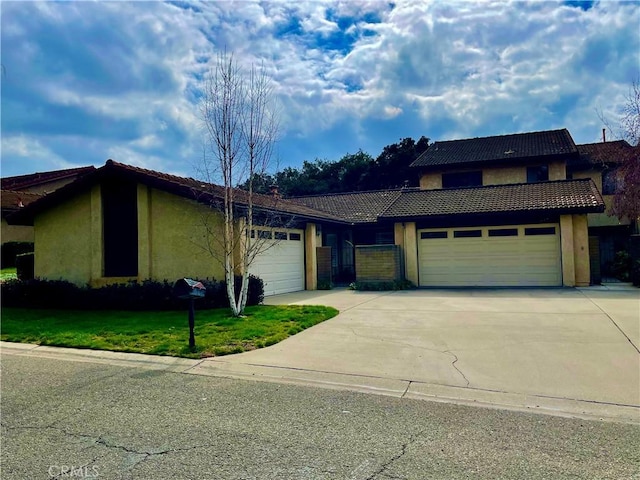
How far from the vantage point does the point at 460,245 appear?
18438 mm

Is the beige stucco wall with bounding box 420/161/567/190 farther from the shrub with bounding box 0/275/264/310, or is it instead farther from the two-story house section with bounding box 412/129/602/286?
the shrub with bounding box 0/275/264/310

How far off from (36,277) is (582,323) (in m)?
16.8

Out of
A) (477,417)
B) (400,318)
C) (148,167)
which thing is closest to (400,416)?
(477,417)

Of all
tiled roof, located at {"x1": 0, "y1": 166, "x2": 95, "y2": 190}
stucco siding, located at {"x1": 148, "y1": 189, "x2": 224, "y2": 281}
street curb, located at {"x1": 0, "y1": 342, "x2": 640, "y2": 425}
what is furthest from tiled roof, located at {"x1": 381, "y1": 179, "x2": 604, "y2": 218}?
tiled roof, located at {"x1": 0, "y1": 166, "x2": 95, "y2": 190}

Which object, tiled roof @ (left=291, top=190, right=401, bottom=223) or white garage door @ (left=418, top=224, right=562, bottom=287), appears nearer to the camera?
white garage door @ (left=418, top=224, right=562, bottom=287)

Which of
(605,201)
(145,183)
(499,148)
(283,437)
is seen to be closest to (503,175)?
(499,148)

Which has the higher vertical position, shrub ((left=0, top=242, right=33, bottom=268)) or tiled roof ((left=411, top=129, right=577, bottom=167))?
tiled roof ((left=411, top=129, right=577, bottom=167))

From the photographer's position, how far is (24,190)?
31016mm

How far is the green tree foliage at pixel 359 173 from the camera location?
1793 inches

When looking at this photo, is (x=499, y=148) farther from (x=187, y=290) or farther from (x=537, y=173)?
(x=187, y=290)

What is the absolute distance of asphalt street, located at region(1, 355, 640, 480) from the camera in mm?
3545

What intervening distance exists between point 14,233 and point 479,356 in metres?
26.4

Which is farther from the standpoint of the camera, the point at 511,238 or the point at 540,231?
the point at 511,238

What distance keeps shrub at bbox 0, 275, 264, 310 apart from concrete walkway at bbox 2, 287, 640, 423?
3773 millimetres
